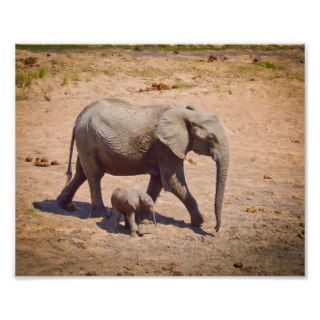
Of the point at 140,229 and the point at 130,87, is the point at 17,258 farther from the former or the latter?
the point at 130,87

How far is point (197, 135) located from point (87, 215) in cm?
136

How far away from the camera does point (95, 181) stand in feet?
21.3

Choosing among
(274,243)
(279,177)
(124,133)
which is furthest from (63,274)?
(279,177)

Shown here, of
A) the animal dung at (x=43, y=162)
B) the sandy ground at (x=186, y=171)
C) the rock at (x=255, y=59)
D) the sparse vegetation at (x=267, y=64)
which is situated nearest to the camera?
the sandy ground at (x=186, y=171)

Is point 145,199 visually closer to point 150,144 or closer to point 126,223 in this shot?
point 126,223

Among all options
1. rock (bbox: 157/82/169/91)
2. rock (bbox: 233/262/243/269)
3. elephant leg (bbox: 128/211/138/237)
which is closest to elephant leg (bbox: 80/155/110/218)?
elephant leg (bbox: 128/211/138/237)

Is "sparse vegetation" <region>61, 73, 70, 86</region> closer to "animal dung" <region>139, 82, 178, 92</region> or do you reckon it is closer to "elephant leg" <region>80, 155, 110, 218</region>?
"animal dung" <region>139, 82, 178, 92</region>

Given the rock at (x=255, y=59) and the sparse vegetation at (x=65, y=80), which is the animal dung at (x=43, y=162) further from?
the rock at (x=255, y=59)

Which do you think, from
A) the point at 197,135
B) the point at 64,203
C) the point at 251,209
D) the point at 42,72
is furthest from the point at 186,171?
the point at 42,72

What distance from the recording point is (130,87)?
758cm

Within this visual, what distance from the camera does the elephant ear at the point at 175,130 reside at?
619 centimetres

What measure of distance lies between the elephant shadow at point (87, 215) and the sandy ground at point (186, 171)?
1cm

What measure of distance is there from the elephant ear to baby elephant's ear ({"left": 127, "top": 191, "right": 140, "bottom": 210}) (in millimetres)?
515

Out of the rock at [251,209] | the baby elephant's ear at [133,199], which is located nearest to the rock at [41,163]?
the baby elephant's ear at [133,199]
